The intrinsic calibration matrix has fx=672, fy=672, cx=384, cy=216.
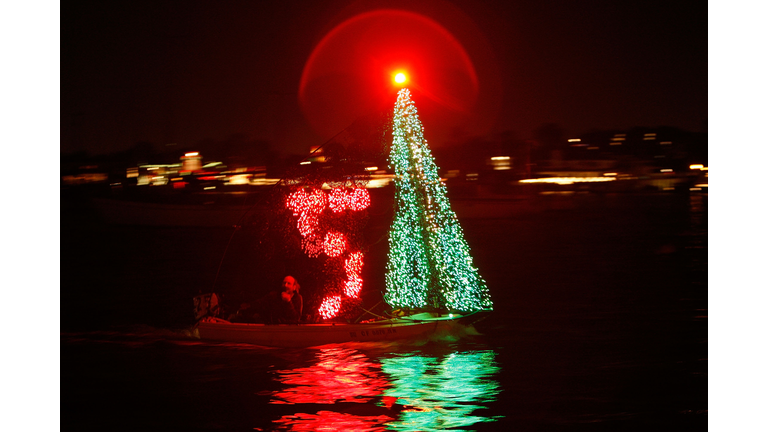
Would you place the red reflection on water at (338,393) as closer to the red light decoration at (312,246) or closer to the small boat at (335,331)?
the small boat at (335,331)

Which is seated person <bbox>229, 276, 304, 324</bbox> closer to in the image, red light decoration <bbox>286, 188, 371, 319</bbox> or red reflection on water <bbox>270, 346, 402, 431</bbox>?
red light decoration <bbox>286, 188, 371, 319</bbox>

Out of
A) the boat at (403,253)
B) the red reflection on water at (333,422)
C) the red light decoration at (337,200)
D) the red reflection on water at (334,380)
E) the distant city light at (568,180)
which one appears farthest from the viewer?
the distant city light at (568,180)

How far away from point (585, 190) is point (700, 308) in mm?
94556

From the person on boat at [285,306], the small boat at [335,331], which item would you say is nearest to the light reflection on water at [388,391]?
the small boat at [335,331]

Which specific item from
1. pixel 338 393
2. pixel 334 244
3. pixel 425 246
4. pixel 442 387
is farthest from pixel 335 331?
pixel 442 387

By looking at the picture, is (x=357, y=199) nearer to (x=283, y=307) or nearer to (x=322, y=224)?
(x=322, y=224)

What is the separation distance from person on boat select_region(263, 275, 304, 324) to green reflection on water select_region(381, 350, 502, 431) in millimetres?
2228

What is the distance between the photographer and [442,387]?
12852 mm

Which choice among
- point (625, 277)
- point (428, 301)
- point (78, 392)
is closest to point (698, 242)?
point (625, 277)

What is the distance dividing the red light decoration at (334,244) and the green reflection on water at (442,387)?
2580mm

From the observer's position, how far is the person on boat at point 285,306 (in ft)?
48.2

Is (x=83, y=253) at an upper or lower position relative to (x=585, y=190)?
lower

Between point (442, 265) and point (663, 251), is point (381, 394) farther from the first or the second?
point (663, 251)

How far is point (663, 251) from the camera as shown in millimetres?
44531
